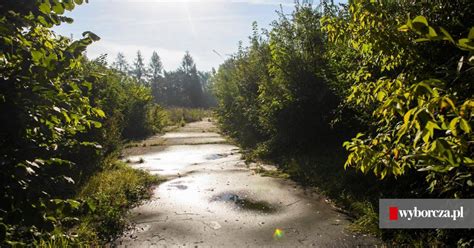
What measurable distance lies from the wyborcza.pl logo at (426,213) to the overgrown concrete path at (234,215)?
1.73 ft

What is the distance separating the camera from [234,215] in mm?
5840

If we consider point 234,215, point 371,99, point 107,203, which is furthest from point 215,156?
point 371,99

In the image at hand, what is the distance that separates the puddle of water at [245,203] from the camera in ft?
20.2

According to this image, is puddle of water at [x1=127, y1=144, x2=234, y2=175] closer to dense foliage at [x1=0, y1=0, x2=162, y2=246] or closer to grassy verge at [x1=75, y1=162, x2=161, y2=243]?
grassy verge at [x1=75, y1=162, x2=161, y2=243]

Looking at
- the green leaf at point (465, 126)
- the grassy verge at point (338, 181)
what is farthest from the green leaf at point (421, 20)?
the grassy verge at point (338, 181)

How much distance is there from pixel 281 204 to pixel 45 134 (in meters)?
5.01

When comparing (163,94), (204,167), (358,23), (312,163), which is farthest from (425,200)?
(163,94)

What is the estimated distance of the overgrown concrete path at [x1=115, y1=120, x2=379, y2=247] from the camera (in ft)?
15.6

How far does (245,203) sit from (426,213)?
126 inches

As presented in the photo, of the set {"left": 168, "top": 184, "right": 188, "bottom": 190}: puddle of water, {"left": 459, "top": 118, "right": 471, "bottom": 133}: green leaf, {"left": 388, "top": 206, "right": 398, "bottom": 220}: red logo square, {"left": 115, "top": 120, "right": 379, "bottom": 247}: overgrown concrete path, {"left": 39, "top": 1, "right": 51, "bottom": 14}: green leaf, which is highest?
{"left": 39, "top": 1, "right": 51, "bottom": 14}: green leaf

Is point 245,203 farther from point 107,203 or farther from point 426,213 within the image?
point 426,213

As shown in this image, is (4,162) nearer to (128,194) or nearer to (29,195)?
(29,195)

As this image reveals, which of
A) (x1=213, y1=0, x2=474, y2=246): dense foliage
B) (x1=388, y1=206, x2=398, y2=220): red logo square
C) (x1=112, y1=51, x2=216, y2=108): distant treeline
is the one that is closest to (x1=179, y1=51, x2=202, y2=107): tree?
(x1=112, y1=51, x2=216, y2=108): distant treeline

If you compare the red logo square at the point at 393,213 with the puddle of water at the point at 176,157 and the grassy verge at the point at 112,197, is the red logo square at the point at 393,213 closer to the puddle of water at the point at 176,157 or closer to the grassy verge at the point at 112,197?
the grassy verge at the point at 112,197
